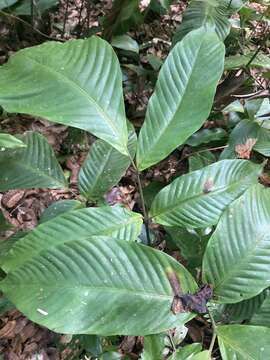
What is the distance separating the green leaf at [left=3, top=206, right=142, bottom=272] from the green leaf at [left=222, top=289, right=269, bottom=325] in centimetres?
36

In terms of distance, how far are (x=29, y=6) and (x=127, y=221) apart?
4.15ft

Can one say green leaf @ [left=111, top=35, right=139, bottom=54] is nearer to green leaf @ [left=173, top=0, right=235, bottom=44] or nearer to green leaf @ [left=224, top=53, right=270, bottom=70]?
green leaf @ [left=173, top=0, right=235, bottom=44]

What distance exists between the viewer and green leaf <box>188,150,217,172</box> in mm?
1373

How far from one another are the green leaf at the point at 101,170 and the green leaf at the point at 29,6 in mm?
862

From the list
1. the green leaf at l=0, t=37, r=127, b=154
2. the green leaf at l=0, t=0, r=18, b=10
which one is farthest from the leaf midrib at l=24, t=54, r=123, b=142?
the green leaf at l=0, t=0, r=18, b=10

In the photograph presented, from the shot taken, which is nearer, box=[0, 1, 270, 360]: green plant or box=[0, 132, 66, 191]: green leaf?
box=[0, 1, 270, 360]: green plant

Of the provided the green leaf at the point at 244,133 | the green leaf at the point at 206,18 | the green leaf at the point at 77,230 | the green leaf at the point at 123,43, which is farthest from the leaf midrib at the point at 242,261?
the green leaf at the point at 123,43

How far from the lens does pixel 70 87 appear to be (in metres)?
0.79

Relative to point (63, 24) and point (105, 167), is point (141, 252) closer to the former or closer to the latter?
point (105, 167)

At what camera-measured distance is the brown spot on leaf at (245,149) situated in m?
1.37

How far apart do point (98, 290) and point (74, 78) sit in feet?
1.17

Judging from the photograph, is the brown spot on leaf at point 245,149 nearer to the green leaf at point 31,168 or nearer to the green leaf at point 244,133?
the green leaf at point 244,133

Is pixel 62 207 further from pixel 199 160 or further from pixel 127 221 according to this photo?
pixel 199 160

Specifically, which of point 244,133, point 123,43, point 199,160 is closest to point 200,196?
point 199,160
